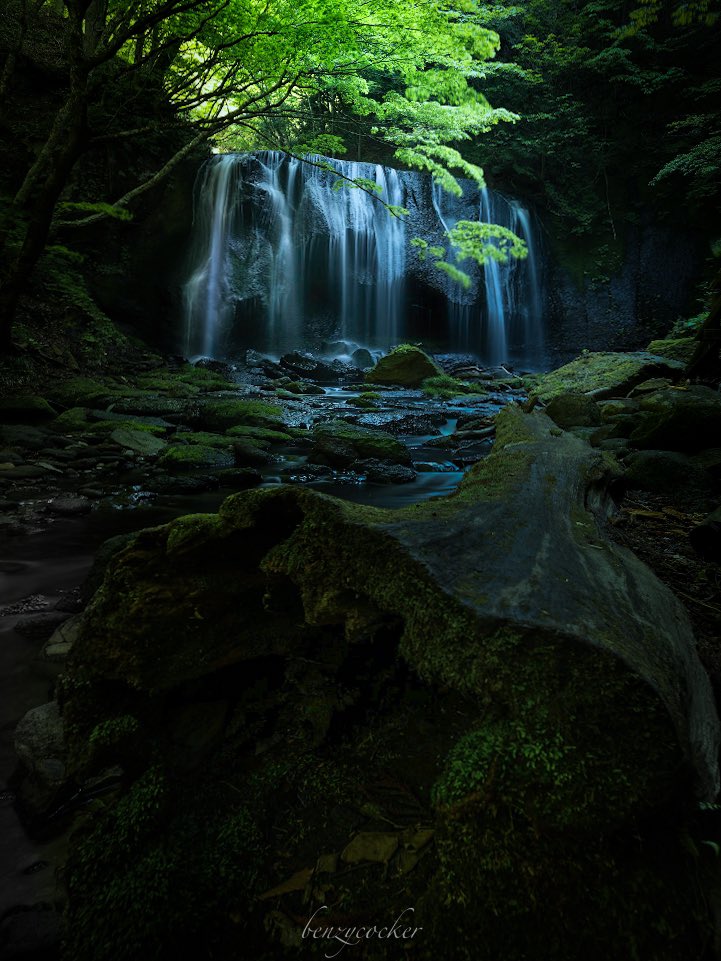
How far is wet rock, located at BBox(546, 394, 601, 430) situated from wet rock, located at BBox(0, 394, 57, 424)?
293 inches

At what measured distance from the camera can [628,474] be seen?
4.20m

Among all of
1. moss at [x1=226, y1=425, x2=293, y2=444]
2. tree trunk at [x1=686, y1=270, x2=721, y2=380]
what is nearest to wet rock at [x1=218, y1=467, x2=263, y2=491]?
moss at [x1=226, y1=425, x2=293, y2=444]

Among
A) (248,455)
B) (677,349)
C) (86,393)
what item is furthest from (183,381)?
(677,349)

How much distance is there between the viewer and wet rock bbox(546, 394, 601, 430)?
690 centimetres

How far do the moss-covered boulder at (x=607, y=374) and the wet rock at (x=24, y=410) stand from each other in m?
7.27

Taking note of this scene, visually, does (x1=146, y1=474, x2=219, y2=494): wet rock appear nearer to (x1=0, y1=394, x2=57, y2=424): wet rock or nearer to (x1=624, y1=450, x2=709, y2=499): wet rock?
(x1=0, y1=394, x2=57, y2=424): wet rock

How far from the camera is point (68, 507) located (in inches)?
187

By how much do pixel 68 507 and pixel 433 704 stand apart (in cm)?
462

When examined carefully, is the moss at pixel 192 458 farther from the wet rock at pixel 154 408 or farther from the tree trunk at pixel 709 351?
the tree trunk at pixel 709 351

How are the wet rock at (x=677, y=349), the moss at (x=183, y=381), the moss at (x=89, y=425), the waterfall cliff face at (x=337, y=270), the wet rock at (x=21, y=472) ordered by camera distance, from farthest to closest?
1. the waterfall cliff face at (x=337, y=270)
2. the moss at (x=183, y=381)
3. the wet rock at (x=677, y=349)
4. the moss at (x=89, y=425)
5. the wet rock at (x=21, y=472)

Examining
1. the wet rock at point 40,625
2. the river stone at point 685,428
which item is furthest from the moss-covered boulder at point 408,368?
the wet rock at point 40,625

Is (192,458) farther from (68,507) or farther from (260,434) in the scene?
(68,507)

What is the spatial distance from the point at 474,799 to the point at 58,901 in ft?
3.81

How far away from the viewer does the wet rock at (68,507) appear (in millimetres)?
4723
